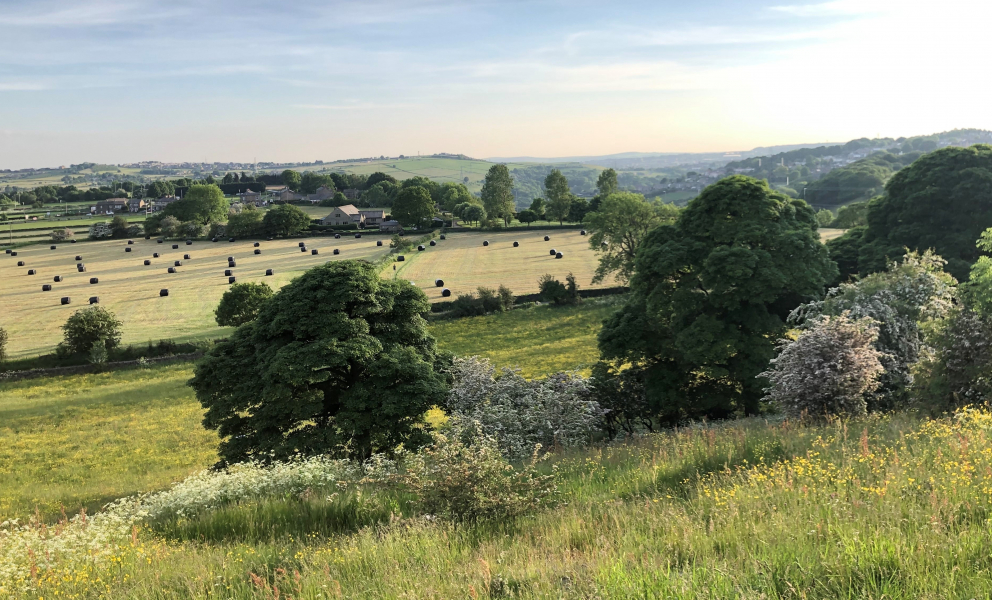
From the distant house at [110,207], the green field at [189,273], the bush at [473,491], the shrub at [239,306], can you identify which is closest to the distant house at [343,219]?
the green field at [189,273]

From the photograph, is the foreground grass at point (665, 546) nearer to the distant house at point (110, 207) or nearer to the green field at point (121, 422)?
the green field at point (121, 422)

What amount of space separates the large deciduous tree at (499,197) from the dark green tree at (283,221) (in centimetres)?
4041

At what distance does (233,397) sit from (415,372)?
5562 mm

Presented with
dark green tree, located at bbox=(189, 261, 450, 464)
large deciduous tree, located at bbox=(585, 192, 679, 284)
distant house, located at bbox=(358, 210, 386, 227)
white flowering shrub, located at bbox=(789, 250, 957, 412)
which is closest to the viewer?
dark green tree, located at bbox=(189, 261, 450, 464)

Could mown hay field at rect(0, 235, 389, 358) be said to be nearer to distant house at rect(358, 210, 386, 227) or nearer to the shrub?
the shrub

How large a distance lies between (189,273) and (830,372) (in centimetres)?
8201

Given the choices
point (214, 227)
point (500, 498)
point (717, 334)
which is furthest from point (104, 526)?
point (214, 227)

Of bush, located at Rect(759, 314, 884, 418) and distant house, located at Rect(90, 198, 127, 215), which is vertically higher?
distant house, located at Rect(90, 198, 127, 215)

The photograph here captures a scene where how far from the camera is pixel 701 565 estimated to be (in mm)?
5301

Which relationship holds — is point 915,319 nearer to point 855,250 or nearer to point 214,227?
point 855,250

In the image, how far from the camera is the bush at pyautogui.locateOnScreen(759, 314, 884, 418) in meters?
15.6

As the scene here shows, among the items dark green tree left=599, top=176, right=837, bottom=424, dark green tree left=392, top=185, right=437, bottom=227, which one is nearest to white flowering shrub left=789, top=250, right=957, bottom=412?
dark green tree left=599, top=176, right=837, bottom=424

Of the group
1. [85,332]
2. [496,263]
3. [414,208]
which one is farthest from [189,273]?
[414,208]

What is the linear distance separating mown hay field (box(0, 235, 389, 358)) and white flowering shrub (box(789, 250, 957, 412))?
154 ft
